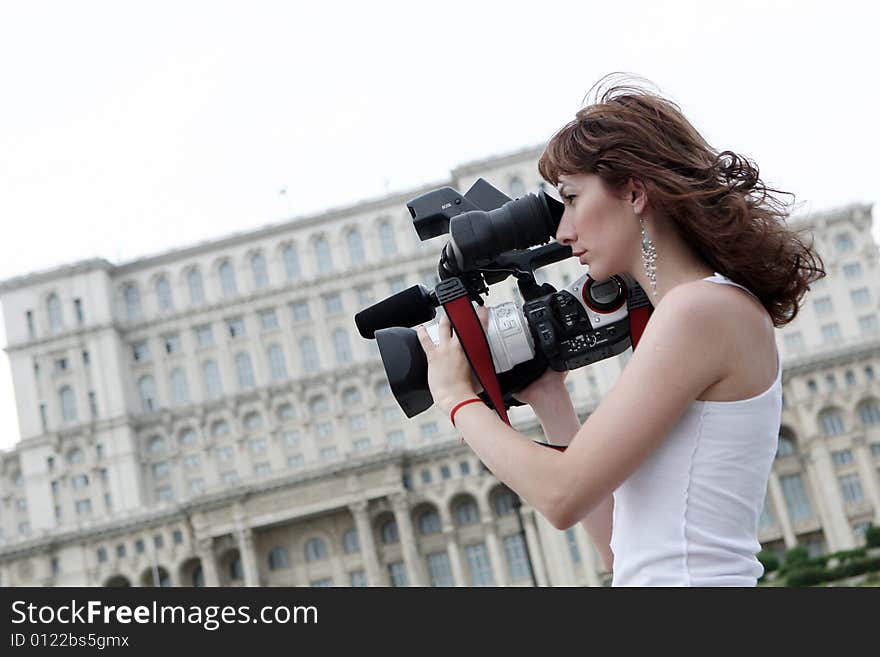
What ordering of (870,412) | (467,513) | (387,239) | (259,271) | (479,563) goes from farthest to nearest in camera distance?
(259,271) → (387,239) → (467,513) → (870,412) → (479,563)

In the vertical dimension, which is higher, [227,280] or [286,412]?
[227,280]

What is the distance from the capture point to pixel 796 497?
55.2 m

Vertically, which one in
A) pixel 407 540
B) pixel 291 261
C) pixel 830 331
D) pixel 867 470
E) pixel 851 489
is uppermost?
pixel 291 261

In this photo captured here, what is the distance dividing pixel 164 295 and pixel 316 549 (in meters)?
21.7

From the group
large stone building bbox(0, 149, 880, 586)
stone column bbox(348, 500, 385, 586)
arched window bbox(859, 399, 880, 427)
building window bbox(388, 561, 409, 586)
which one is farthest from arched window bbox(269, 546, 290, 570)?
arched window bbox(859, 399, 880, 427)

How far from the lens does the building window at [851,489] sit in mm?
53781

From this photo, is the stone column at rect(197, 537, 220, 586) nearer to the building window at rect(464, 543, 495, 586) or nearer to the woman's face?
the building window at rect(464, 543, 495, 586)

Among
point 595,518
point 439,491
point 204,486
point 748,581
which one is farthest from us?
point 204,486

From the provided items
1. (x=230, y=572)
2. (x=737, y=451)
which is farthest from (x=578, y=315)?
(x=230, y=572)

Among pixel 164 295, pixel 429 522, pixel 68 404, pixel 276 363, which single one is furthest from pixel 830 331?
pixel 68 404

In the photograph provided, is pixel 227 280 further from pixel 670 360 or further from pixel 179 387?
pixel 670 360
